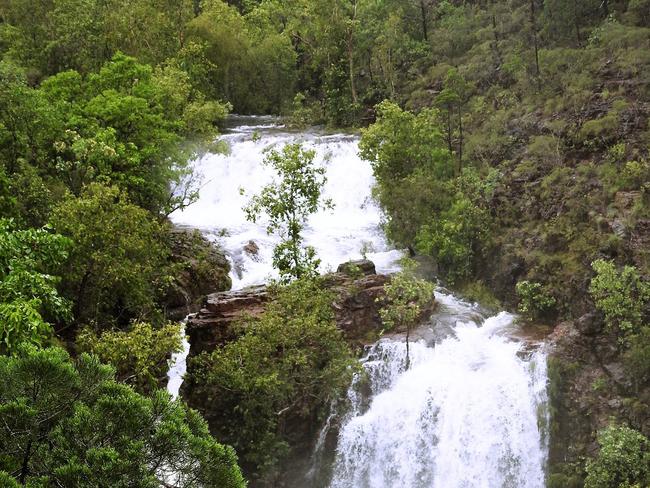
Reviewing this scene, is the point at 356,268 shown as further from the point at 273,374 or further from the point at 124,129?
the point at 124,129

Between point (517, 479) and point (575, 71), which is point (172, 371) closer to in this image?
point (517, 479)

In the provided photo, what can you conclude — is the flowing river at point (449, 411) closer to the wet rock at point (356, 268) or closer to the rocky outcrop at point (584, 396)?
the rocky outcrop at point (584, 396)

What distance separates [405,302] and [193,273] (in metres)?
9.12

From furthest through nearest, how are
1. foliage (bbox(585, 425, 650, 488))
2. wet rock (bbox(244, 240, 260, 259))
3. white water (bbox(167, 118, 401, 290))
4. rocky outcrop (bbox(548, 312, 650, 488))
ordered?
white water (bbox(167, 118, 401, 290)), wet rock (bbox(244, 240, 260, 259)), rocky outcrop (bbox(548, 312, 650, 488)), foliage (bbox(585, 425, 650, 488))

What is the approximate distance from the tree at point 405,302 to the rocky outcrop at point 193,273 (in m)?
7.42

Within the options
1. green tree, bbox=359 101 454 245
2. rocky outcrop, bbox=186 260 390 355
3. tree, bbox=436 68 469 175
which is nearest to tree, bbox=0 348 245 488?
rocky outcrop, bbox=186 260 390 355

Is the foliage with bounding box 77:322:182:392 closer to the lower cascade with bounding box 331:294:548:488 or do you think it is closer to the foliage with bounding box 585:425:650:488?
the lower cascade with bounding box 331:294:548:488

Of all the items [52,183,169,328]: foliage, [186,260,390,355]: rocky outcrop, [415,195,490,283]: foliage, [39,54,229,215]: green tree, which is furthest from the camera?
[415,195,490,283]: foliage

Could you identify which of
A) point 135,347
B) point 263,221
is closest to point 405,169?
point 263,221

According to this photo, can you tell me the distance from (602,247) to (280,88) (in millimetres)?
35296

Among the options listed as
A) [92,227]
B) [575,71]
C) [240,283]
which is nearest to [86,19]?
[240,283]

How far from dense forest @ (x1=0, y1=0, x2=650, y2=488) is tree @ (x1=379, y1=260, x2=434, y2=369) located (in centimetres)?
214

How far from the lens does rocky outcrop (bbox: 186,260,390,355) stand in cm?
2098

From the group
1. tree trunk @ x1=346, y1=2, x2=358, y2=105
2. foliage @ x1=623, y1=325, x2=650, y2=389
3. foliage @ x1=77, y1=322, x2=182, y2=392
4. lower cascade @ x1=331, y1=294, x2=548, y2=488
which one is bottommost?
lower cascade @ x1=331, y1=294, x2=548, y2=488
